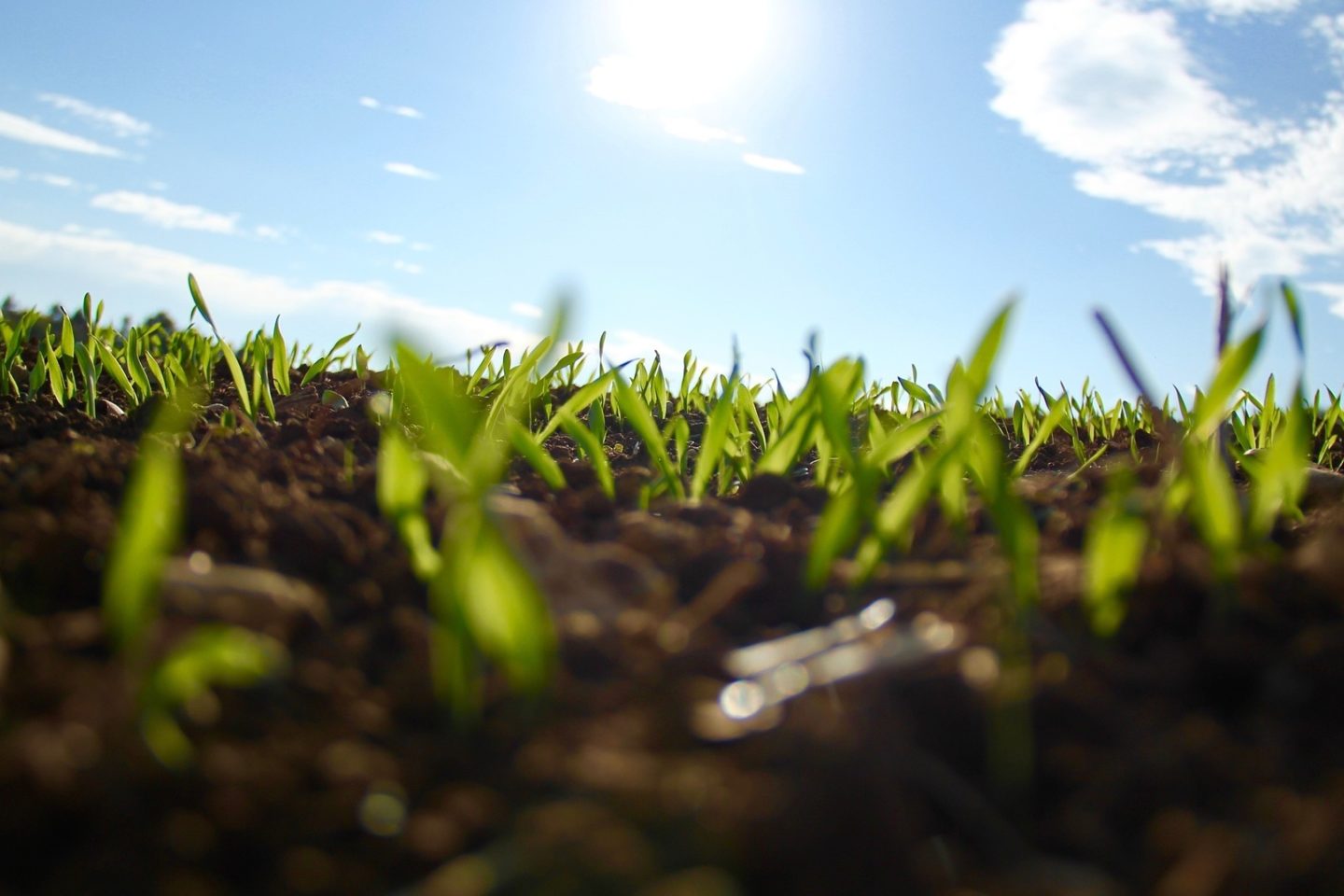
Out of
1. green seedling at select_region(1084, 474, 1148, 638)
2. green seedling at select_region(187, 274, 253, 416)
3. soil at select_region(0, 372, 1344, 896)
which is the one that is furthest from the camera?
green seedling at select_region(187, 274, 253, 416)

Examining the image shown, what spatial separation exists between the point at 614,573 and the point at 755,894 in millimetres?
393

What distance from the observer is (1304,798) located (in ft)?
2.09

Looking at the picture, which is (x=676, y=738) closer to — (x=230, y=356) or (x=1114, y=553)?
(x=1114, y=553)

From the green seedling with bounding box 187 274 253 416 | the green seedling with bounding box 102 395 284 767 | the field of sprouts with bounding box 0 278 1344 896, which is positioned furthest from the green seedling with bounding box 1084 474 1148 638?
the green seedling with bounding box 187 274 253 416

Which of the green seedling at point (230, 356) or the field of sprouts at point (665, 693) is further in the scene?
the green seedling at point (230, 356)

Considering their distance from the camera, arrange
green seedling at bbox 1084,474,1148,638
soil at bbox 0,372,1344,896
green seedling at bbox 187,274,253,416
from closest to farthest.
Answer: soil at bbox 0,372,1344,896, green seedling at bbox 1084,474,1148,638, green seedling at bbox 187,274,253,416

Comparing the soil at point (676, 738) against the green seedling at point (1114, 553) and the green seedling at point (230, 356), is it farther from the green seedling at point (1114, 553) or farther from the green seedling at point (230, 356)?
the green seedling at point (230, 356)

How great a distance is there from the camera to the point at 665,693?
734 millimetres

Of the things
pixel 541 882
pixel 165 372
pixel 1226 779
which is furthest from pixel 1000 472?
pixel 165 372

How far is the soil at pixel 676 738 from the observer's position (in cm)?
58

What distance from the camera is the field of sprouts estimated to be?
584mm

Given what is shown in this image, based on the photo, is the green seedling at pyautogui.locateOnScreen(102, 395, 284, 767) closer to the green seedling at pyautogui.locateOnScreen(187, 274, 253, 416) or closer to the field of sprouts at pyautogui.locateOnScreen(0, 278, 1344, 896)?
the field of sprouts at pyautogui.locateOnScreen(0, 278, 1344, 896)

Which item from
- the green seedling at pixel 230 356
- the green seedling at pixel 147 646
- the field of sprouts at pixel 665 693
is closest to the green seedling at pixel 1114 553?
the field of sprouts at pixel 665 693

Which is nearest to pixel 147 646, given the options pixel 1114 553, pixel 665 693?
pixel 665 693
